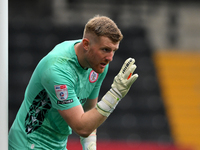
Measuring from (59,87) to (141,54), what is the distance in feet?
26.0

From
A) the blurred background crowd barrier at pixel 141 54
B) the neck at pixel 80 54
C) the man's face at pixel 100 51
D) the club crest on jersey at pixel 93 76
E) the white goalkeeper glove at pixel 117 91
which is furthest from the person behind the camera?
the blurred background crowd barrier at pixel 141 54

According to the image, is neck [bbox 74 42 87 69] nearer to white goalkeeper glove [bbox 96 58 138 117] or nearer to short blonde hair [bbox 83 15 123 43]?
short blonde hair [bbox 83 15 123 43]

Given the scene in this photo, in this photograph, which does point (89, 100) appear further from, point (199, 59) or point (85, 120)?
point (199, 59)

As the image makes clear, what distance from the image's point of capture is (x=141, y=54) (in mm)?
10375

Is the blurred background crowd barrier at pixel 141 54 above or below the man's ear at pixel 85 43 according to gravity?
below

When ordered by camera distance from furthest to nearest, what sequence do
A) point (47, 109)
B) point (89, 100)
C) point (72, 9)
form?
point (72, 9)
point (89, 100)
point (47, 109)

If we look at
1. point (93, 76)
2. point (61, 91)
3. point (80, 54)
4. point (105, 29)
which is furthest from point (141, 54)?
point (61, 91)

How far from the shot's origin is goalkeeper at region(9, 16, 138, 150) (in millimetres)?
2629

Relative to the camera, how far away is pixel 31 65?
9633mm

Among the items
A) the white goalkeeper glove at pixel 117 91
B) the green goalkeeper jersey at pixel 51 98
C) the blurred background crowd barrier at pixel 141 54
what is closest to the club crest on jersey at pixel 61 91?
the green goalkeeper jersey at pixel 51 98

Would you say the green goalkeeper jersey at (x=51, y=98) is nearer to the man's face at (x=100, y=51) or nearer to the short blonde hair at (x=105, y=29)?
the man's face at (x=100, y=51)

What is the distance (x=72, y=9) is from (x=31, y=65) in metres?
2.27

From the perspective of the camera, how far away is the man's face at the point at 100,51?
2.72 meters

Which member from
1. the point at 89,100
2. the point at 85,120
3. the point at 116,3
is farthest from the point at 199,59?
the point at 85,120
